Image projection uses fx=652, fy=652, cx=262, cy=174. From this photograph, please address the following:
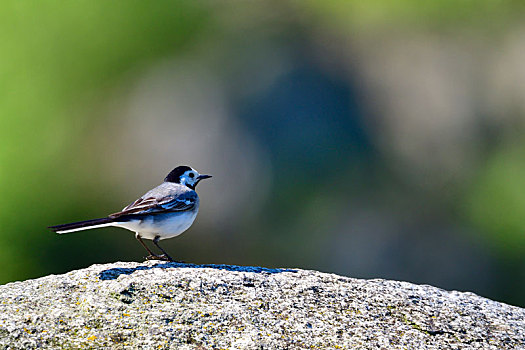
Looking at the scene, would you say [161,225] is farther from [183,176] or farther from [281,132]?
[281,132]

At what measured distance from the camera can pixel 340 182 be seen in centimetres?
1664

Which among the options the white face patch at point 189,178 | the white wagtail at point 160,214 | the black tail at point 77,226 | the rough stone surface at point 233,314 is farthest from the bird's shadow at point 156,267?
the white face patch at point 189,178

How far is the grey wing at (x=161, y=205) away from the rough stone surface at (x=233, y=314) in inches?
43.8

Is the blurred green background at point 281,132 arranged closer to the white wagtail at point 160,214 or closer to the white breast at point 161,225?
the white wagtail at point 160,214

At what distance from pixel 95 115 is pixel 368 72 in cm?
780

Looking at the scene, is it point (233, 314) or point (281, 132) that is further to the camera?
point (281, 132)

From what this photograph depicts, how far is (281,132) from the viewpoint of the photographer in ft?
54.1

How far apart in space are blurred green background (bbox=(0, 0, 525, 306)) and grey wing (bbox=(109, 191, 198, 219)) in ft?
25.8

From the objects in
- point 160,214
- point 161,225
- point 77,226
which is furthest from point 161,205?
point 77,226

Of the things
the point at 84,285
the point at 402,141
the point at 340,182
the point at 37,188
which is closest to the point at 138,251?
the point at 37,188

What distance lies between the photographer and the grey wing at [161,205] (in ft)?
22.8

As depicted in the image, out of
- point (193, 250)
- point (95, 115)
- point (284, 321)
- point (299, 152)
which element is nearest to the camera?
point (284, 321)

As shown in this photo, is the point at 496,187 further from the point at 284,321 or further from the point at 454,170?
the point at 284,321

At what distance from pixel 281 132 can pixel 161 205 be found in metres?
9.61
